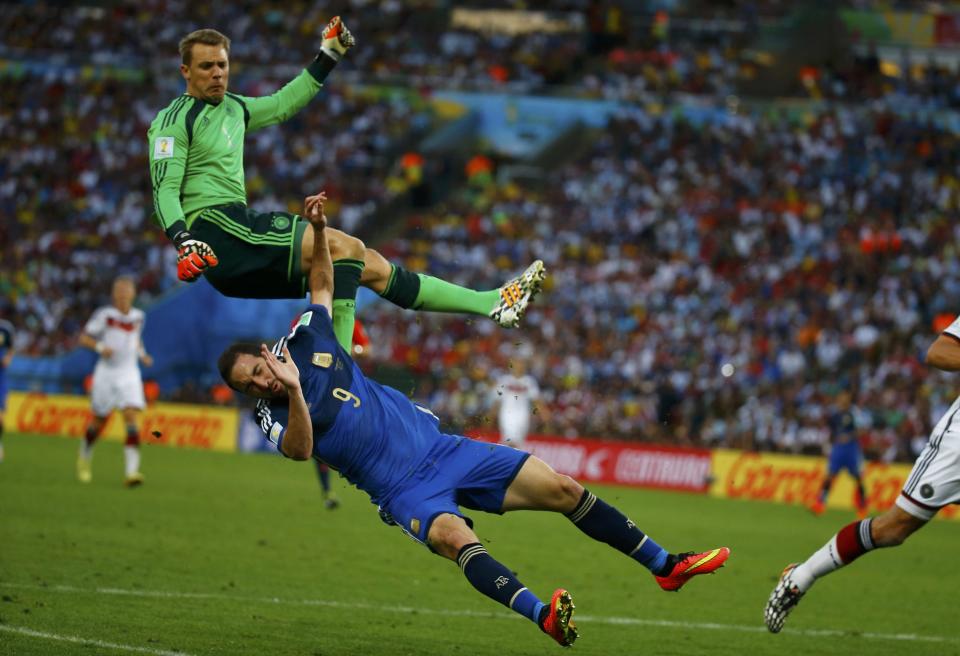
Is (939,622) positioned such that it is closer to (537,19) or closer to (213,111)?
(213,111)

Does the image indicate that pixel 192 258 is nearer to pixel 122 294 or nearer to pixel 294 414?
pixel 294 414

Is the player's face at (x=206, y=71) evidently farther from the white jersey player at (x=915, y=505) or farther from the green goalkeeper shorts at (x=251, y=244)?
the white jersey player at (x=915, y=505)

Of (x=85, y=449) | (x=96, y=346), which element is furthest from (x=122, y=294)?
(x=85, y=449)

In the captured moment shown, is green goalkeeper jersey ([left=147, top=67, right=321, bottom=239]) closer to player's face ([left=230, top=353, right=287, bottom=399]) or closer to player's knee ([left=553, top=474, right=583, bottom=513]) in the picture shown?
player's face ([left=230, top=353, right=287, bottom=399])

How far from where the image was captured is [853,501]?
84.2ft

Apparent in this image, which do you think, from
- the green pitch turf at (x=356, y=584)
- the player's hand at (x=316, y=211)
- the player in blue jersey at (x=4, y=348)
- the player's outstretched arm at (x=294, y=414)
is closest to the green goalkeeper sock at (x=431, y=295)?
the player's hand at (x=316, y=211)

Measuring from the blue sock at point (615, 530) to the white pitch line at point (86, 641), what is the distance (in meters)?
2.64

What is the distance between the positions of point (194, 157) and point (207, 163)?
0.32 feet

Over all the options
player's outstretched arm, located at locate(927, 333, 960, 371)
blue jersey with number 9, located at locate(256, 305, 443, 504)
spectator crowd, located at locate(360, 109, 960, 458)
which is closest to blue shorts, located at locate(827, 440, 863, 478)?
spectator crowd, located at locate(360, 109, 960, 458)

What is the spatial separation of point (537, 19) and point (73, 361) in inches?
754

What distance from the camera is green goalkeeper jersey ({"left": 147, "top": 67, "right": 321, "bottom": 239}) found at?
29.5ft

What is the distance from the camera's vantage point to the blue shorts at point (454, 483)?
8.36 meters

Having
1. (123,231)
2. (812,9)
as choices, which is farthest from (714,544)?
(812,9)

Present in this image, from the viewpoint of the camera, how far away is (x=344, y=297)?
30.1 feet
